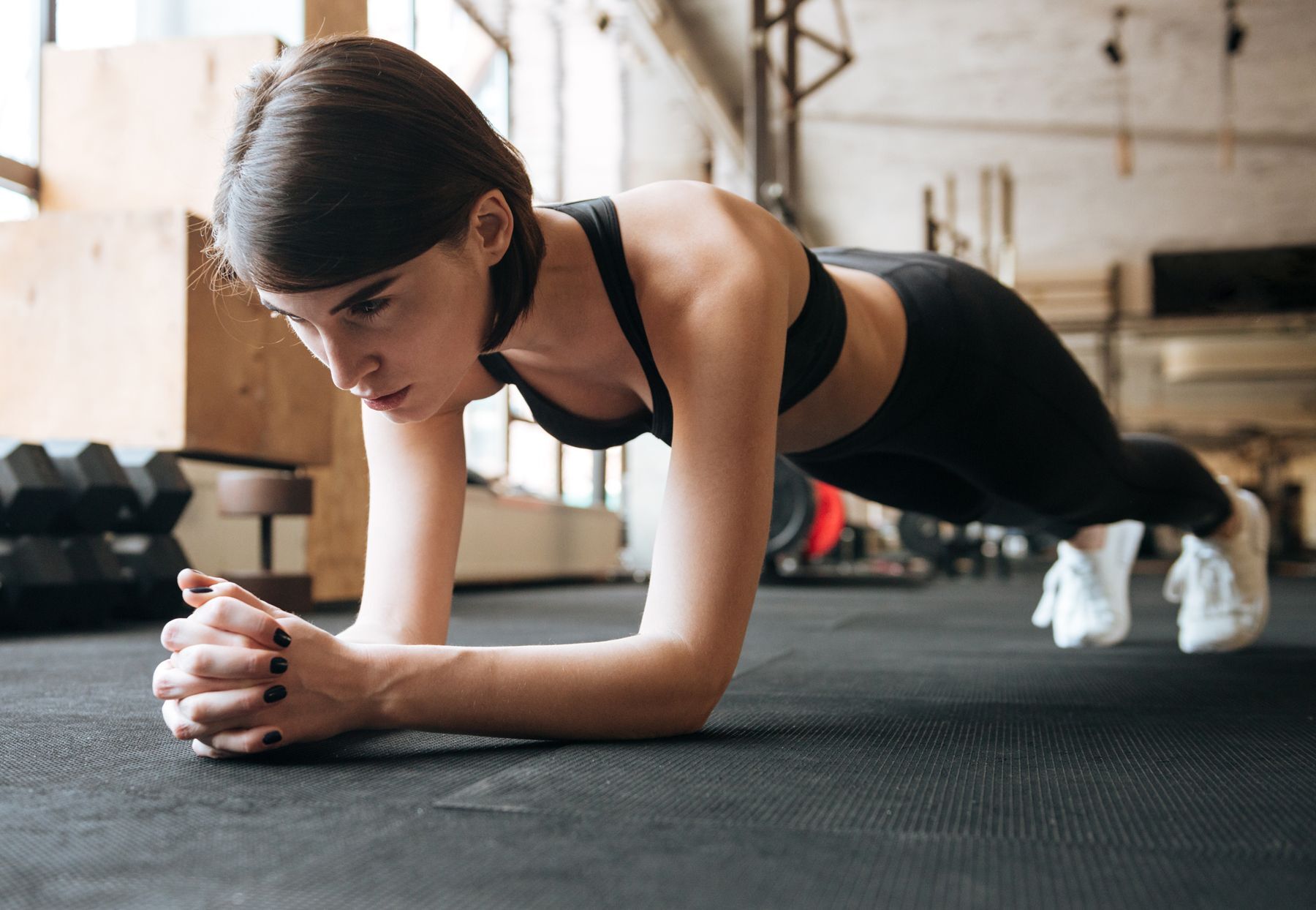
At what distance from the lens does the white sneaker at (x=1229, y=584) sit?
6.45ft

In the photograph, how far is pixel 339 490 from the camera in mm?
3646

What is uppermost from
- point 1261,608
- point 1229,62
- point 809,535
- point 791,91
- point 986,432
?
point 1229,62

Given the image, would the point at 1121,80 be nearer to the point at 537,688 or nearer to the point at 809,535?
the point at 809,535

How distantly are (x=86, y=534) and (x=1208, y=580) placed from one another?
2.42 metres

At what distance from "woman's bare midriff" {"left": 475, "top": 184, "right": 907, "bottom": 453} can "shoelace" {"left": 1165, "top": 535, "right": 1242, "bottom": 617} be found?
0.95 metres

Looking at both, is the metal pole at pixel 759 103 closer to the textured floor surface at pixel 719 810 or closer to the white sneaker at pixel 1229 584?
the white sneaker at pixel 1229 584

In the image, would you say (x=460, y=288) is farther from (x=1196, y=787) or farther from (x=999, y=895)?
(x=1196, y=787)

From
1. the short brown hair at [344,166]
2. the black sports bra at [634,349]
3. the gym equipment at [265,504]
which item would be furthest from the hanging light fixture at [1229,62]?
the short brown hair at [344,166]

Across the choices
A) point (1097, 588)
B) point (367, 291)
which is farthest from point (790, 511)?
point (367, 291)

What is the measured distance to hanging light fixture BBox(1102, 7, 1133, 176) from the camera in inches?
216

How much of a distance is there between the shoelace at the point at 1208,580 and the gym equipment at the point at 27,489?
2.31 metres

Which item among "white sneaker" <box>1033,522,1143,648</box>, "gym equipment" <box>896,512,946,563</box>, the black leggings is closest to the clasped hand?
the black leggings

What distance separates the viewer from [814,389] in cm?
125

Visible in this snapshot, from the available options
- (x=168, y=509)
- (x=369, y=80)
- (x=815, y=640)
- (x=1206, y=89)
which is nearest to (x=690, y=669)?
(x=369, y=80)
